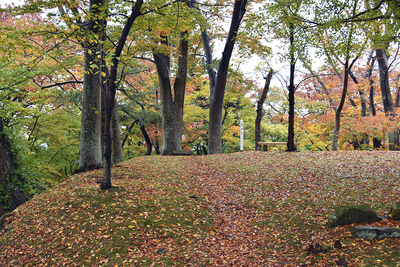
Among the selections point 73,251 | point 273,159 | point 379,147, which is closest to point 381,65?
point 379,147

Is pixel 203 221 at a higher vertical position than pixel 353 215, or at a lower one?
lower

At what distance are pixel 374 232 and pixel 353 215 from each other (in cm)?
47

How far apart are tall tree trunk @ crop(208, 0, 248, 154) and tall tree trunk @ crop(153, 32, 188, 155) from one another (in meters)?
1.62

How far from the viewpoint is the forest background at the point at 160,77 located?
624 centimetres

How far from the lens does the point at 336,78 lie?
71.6 ft

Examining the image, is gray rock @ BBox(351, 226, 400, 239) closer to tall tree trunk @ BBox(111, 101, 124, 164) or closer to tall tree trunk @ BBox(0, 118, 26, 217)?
tall tree trunk @ BBox(111, 101, 124, 164)

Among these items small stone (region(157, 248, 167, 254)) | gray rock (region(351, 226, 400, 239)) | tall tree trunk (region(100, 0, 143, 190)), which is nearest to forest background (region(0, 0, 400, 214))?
tall tree trunk (region(100, 0, 143, 190))

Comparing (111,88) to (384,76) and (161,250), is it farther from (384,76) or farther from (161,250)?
(384,76)

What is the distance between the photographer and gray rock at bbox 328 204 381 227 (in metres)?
4.34

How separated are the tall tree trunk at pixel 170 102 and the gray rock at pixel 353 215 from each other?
29.8 feet

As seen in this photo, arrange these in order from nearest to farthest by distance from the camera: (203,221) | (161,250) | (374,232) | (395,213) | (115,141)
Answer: (374,232) → (395,213) → (161,250) → (203,221) → (115,141)

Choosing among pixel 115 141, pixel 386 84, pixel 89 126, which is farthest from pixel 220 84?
pixel 386 84

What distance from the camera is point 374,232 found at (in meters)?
3.95

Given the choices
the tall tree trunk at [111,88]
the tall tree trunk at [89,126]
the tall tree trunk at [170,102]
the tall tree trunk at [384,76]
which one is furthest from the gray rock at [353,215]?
the tall tree trunk at [384,76]
